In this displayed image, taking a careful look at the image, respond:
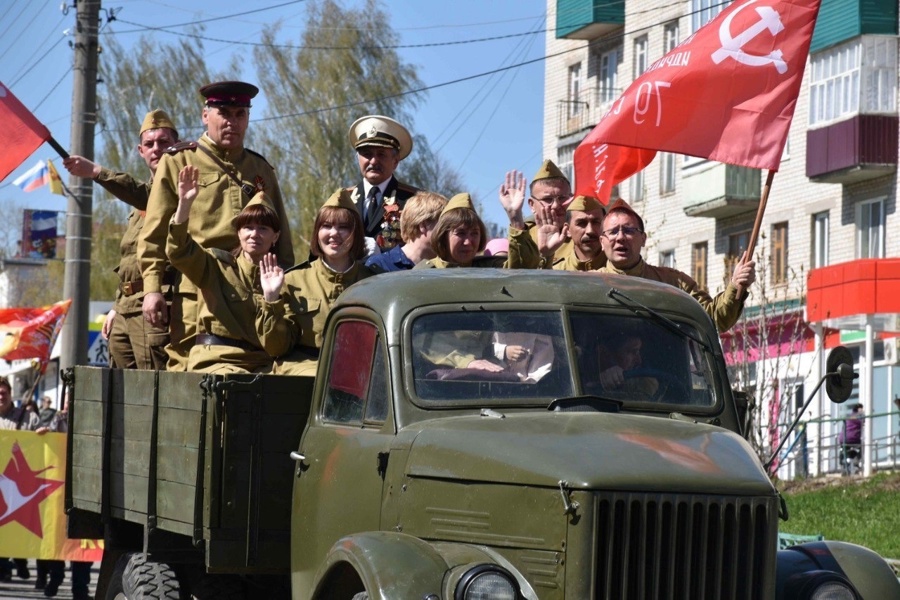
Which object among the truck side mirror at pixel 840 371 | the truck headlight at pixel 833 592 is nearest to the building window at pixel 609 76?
the truck side mirror at pixel 840 371

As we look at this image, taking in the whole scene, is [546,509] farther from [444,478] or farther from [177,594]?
[177,594]

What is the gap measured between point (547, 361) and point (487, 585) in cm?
130

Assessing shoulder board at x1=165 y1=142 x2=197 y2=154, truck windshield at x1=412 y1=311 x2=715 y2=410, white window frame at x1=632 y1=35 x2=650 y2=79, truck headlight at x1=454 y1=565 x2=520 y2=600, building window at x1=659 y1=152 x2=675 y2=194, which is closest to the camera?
Answer: truck headlight at x1=454 y1=565 x2=520 y2=600

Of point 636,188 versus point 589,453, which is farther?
point 636,188

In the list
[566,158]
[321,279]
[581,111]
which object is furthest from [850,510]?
[566,158]

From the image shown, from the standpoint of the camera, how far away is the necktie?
10203 millimetres

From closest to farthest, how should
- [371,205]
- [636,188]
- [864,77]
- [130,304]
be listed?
[371,205], [130,304], [864,77], [636,188]

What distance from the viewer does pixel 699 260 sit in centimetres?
3975

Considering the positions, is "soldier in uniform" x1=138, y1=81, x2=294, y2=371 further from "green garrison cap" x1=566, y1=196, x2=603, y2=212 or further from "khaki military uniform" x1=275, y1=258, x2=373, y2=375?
"green garrison cap" x1=566, y1=196, x2=603, y2=212

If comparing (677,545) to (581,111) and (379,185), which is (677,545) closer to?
(379,185)

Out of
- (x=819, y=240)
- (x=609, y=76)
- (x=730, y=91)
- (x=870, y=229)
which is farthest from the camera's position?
(x=609, y=76)

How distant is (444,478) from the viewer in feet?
21.7

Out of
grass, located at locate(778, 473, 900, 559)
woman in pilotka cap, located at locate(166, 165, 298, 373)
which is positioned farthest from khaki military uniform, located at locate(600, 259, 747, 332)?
grass, located at locate(778, 473, 900, 559)

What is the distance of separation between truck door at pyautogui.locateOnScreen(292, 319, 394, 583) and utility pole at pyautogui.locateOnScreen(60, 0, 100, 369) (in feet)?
34.6
